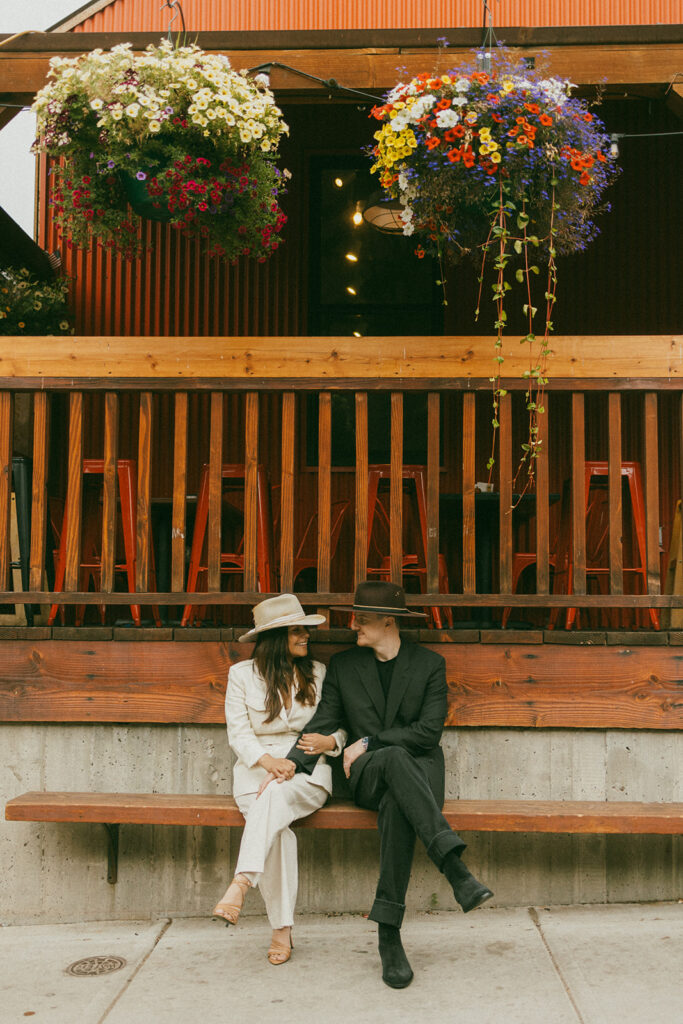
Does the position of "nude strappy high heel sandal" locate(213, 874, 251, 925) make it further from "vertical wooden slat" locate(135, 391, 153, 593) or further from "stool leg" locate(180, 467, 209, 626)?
"stool leg" locate(180, 467, 209, 626)

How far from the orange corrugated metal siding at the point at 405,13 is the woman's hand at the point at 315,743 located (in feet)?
18.6

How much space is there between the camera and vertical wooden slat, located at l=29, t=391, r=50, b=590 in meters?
4.53

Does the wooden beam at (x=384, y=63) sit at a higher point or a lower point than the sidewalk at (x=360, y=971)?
higher

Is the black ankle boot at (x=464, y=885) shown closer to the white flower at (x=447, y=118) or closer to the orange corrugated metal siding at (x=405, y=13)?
the white flower at (x=447, y=118)

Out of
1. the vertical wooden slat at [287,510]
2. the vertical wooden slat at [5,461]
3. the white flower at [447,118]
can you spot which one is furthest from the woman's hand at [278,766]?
the white flower at [447,118]

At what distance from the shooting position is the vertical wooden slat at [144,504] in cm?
446

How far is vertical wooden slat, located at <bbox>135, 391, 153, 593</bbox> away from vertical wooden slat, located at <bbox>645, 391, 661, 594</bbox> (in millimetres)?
2244

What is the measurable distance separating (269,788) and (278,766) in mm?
111

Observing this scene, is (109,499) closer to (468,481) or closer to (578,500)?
(468,481)

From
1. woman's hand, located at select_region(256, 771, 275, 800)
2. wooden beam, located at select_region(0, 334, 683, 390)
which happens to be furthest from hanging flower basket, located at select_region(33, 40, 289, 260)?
woman's hand, located at select_region(256, 771, 275, 800)

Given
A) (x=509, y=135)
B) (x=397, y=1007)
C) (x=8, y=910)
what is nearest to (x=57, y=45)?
(x=509, y=135)

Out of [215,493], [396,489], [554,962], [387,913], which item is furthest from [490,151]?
[554,962]

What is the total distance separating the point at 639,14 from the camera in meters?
7.56

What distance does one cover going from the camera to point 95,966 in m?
3.93
